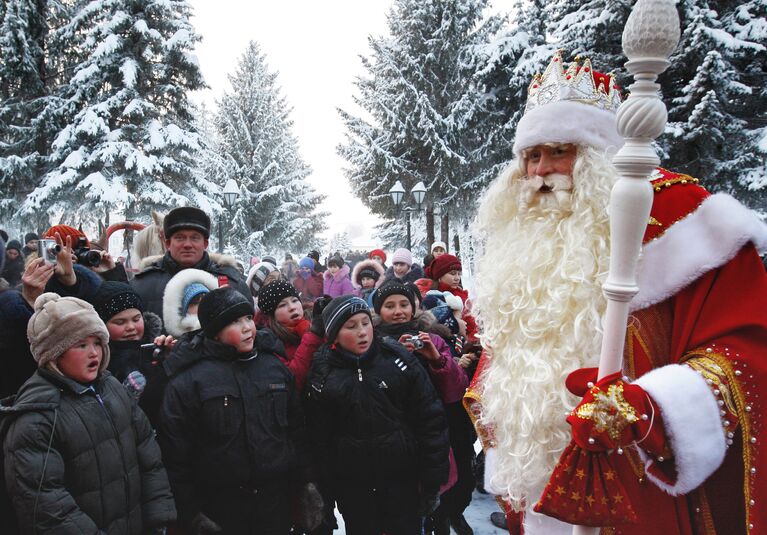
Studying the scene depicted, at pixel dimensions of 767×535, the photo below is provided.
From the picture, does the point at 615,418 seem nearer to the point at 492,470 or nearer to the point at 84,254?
the point at 492,470

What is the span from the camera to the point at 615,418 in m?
1.33

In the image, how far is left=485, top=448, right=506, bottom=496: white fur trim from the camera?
6.74 feet

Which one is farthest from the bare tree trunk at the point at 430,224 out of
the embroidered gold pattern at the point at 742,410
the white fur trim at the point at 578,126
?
the embroidered gold pattern at the point at 742,410

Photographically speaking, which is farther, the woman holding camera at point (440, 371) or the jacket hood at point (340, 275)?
the jacket hood at point (340, 275)

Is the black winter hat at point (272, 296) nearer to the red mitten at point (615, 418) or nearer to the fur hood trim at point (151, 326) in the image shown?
the fur hood trim at point (151, 326)

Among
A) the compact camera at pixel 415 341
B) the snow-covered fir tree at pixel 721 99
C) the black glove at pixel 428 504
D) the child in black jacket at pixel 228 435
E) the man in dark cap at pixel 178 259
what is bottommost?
the black glove at pixel 428 504

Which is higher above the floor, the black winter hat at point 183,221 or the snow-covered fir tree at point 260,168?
the snow-covered fir tree at point 260,168

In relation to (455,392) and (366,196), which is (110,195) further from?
(455,392)

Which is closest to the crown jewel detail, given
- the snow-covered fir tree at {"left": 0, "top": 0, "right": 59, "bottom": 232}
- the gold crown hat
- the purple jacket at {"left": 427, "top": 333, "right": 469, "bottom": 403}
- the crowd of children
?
the gold crown hat

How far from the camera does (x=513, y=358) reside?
199 centimetres

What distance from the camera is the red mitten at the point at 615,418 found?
134 cm

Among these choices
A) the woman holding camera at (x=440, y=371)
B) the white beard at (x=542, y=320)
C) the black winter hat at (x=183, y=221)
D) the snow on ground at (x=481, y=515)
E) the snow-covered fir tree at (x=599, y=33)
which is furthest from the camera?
the snow-covered fir tree at (x=599, y=33)

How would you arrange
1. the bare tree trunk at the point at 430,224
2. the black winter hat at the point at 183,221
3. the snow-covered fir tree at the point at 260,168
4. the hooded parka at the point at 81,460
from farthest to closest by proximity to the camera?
the snow-covered fir tree at the point at 260,168 → the bare tree trunk at the point at 430,224 → the black winter hat at the point at 183,221 → the hooded parka at the point at 81,460

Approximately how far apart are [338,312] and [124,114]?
1801 centimetres
